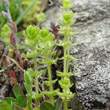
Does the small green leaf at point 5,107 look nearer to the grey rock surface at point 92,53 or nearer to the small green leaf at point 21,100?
the small green leaf at point 21,100

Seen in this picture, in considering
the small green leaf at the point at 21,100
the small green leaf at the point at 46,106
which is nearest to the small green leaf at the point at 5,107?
the small green leaf at the point at 21,100

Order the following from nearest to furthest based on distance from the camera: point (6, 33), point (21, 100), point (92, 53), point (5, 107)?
1. point (5, 107)
2. point (21, 100)
3. point (92, 53)
4. point (6, 33)

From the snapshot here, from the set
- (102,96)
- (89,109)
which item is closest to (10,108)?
(89,109)

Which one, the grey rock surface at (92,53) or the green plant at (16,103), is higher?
the grey rock surface at (92,53)

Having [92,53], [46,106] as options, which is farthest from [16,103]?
[92,53]

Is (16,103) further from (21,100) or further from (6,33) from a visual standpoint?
(6,33)

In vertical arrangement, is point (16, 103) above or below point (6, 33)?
below

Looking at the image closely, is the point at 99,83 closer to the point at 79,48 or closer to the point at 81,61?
the point at 81,61

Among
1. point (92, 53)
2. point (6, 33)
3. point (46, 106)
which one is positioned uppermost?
point (6, 33)

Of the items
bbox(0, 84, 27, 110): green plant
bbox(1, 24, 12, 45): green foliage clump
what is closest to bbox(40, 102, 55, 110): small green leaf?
bbox(0, 84, 27, 110): green plant
